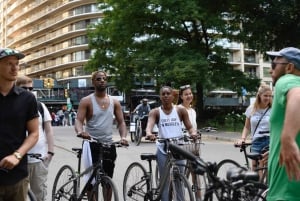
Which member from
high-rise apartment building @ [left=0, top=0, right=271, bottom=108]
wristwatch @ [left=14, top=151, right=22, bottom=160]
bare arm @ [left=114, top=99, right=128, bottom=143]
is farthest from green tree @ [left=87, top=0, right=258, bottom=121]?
high-rise apartment building @ [left=0, top=0, right=271, bottom=108]

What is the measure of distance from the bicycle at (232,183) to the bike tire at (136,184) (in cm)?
400

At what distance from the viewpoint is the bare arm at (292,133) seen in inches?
108

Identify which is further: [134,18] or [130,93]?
[130,93]

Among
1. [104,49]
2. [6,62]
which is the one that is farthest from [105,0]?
[6,62]

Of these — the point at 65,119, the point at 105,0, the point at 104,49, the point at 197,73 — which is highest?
the point at 105,0

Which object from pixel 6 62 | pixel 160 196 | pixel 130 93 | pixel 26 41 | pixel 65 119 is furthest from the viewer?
pixel 26 41

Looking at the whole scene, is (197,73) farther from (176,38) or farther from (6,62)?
(6,62)

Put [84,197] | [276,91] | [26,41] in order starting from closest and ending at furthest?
1. [276,91]
2. [84,197]
3. [26,41]

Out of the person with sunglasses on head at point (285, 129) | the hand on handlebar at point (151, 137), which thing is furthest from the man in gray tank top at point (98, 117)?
the person with sunglasses on head at point (285, 129)

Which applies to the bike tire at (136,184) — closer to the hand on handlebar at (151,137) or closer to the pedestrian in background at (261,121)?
the hand on handlebar at (151,137)

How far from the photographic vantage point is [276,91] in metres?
2.95

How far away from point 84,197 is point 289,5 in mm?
22246

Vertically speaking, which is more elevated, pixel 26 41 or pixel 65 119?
pixel 26 41

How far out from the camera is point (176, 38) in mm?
31016
